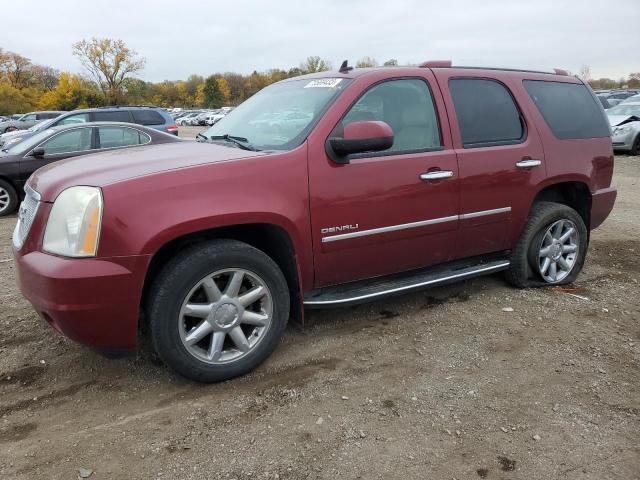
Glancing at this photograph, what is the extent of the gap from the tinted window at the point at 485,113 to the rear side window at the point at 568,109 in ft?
1.08

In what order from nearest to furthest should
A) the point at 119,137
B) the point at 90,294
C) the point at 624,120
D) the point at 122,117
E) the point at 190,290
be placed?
1. the point at 90,294
2. the point at 190,290
3. the point at 119,137
4. the point at 122,117
5. the point at 624,120

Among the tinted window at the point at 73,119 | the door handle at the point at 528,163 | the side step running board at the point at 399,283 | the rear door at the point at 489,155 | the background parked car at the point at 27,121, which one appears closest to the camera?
the side step running board at the point at 399,283

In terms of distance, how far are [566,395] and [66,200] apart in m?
2.92

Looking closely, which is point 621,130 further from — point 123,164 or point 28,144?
point 123,164

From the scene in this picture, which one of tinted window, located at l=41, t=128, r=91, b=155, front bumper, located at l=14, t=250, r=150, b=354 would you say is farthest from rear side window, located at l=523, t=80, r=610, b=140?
tinted window, located at l=41, t=128, r=91, b=155

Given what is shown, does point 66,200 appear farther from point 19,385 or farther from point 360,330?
point 360,330

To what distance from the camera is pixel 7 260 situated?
557 centimetres

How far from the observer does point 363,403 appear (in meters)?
2.85

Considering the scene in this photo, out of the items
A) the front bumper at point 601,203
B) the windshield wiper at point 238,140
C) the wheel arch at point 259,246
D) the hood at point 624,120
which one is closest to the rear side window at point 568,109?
the front bumper at point 601,203

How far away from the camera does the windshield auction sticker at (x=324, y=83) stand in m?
3.62

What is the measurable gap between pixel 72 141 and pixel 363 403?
7536mm

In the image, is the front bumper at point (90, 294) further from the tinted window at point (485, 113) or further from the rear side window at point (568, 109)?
the rear side window at point (568, 109)

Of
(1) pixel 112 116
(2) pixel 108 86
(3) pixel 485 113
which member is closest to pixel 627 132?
(3) pixel 485 113

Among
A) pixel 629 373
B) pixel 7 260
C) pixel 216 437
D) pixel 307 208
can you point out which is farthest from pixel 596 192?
pixel 7 260
